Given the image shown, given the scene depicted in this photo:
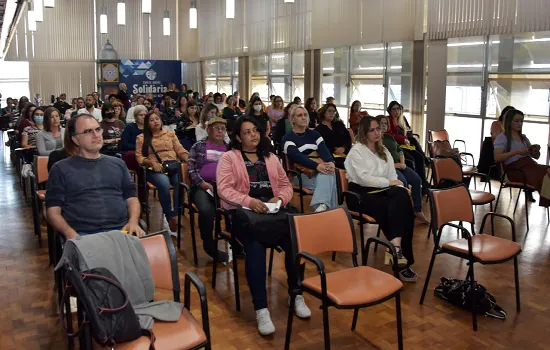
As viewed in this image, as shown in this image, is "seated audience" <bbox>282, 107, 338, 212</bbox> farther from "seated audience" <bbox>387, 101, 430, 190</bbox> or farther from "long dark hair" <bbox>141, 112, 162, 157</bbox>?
"seated audience" <bbox>387, 101, 430, 190</bbox>

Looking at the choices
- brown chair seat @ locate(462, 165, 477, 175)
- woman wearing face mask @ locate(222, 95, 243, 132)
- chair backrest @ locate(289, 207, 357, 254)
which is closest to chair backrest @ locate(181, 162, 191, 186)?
chair backrest @ locate(289, 207, 357, 254)

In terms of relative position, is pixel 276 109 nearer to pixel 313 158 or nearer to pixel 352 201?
pixel 313 158

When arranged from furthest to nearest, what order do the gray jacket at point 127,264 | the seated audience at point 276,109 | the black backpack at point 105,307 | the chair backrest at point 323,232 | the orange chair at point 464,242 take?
1. the seated audience at point 276,109
2. the orange chair at point 464,242
3. the chair backrest at point 323,232
4. the gray jacket at point 127,264
5. the black backpack at point 105,307

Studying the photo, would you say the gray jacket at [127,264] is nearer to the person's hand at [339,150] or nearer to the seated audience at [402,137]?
the person's hand at [339,150]

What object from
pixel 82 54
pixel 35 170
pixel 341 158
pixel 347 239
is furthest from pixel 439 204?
pixel 82 54

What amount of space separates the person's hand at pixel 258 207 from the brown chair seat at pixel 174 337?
124cm

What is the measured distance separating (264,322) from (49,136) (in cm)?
404

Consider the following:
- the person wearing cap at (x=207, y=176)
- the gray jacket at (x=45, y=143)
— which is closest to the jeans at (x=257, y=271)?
the person wearing cap at (x=207, y=176)

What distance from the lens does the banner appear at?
19016 millimetres

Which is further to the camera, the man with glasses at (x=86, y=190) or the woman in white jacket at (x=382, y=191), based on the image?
the woman in white jacket at (x=382, y=191)

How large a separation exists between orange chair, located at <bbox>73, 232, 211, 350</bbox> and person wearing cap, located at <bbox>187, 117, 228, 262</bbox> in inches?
74.1

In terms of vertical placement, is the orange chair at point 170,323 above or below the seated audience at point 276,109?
below

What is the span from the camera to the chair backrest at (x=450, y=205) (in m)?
3.78

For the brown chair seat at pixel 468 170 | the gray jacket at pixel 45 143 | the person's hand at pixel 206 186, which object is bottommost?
the brown chair seat at pixel 468 170
